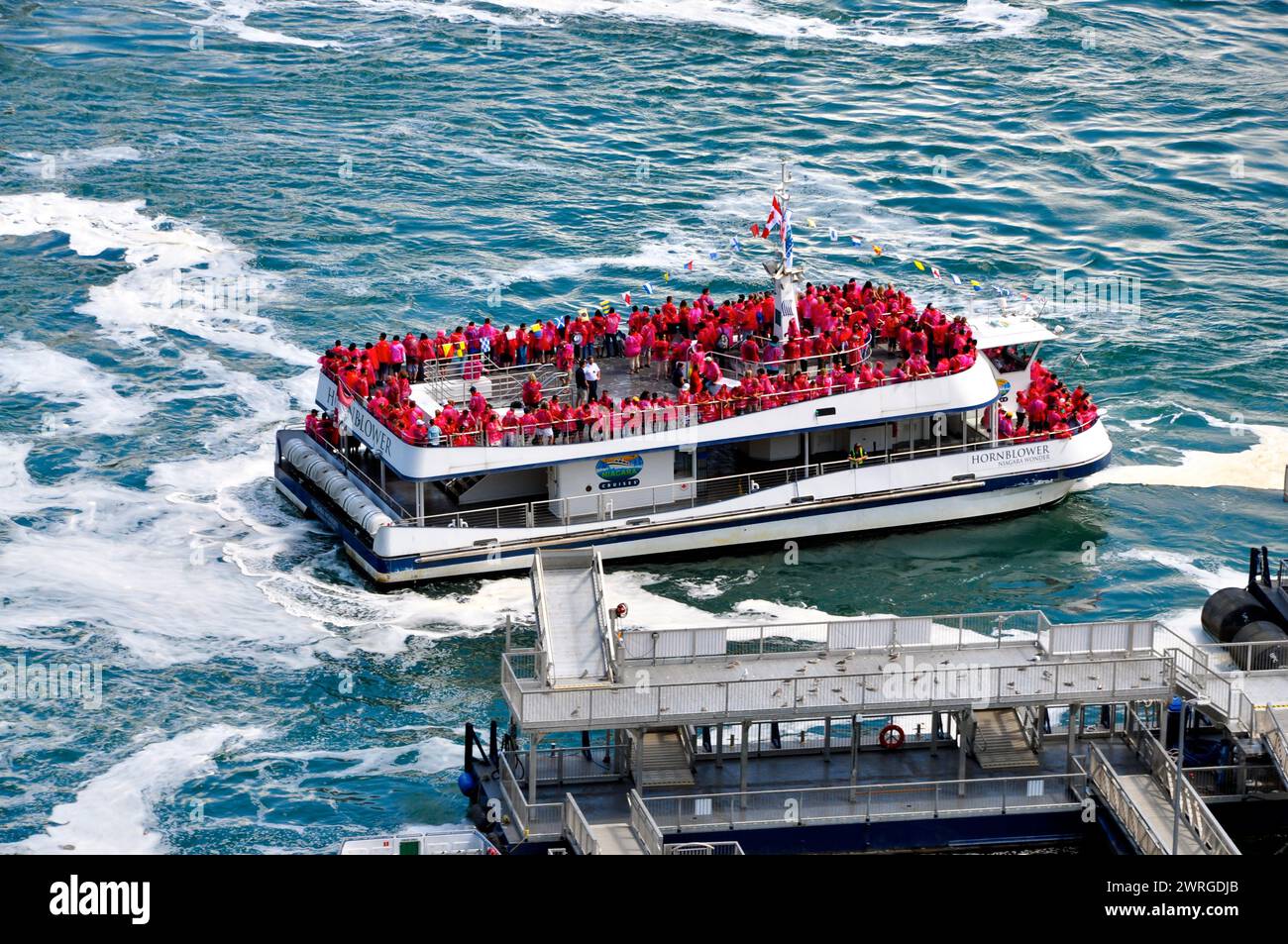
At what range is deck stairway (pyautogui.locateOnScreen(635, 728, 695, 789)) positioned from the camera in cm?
4694

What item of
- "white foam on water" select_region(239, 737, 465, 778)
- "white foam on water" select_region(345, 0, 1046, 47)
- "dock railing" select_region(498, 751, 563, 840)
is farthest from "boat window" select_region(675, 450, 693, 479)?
"white foam on water" select_region(345, 0, 1046, 47)

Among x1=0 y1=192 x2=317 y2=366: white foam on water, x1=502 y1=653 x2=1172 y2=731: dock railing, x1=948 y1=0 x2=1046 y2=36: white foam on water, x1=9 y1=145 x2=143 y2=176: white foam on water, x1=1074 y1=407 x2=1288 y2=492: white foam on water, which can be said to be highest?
x1=948 y1=0 x2=1046 y2=36: white foam on water

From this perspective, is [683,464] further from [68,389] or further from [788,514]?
[68,389]

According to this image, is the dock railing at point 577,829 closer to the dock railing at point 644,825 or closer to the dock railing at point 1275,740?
the dock railing at point 644,825

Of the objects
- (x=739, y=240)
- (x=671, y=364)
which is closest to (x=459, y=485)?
(x=671, y=364)

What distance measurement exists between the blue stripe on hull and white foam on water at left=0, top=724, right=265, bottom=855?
9557 mm

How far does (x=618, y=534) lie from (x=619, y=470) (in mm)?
2056

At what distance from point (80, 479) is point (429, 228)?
1046 inches

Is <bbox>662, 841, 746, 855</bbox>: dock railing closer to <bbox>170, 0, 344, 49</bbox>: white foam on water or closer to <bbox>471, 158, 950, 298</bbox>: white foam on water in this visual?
<bbox>471, 158, 950, 298</bbox>: white foam on water

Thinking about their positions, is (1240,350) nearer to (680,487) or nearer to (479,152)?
(680,487)

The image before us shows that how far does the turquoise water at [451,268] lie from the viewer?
185 feet
